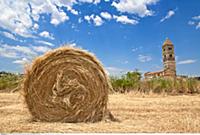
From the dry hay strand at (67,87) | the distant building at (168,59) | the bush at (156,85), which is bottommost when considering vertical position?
the dry hay strand at (67,87)

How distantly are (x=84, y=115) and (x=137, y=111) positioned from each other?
1.20 metres

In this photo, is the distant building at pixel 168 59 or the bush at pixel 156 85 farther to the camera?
the distant building at pixel 168 59

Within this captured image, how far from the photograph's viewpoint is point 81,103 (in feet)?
17.0

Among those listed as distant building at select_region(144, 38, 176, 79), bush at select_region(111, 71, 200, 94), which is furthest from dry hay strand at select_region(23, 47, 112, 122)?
distant building at select_region(144, 38, 176, 79)

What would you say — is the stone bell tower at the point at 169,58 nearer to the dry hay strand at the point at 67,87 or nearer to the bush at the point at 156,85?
the bush at the point at 156,85

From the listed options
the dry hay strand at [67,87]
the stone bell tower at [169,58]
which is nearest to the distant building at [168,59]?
the stone bell tower at [169,58]

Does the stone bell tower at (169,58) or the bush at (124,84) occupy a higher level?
the stone bell tower at (169,58)

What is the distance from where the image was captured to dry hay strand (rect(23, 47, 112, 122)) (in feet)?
16.8

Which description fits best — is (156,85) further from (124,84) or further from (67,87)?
(67,87)

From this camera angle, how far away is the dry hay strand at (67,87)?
16.8ft

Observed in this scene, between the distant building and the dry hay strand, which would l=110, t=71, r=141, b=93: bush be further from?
the distant building

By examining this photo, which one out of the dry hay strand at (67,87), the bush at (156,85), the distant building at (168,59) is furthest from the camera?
the distant building at (168,59)

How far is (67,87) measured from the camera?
16.9ft

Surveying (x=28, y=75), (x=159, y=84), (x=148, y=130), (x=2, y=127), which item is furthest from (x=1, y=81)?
(x=148, y=130)
